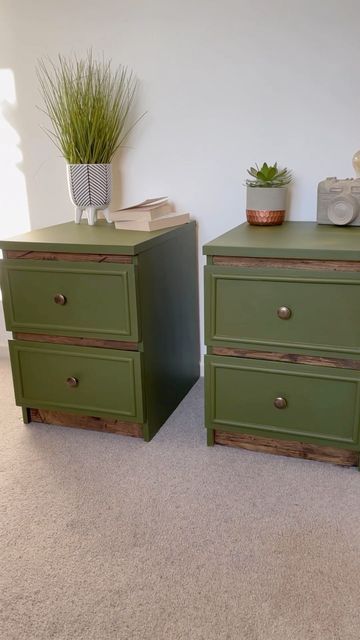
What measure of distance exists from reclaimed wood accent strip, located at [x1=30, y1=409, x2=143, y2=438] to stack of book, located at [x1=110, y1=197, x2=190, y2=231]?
2.12ft

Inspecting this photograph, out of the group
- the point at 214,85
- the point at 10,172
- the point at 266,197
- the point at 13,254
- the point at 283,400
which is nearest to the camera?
the point at 283,400

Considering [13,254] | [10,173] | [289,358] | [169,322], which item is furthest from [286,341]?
[10,173]

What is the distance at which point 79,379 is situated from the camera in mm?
1743

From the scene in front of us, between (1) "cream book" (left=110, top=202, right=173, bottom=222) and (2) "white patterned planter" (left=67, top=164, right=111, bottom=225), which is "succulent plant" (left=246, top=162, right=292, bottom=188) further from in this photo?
(2) "white patterned planter" (left=67, top=164, right=111, bottom=225)

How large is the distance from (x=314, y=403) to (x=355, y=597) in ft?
1.77

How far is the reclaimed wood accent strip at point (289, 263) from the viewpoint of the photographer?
1.40 metres

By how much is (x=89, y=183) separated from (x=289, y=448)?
1118mm

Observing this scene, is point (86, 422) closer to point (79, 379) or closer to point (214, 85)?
point (79, 379)

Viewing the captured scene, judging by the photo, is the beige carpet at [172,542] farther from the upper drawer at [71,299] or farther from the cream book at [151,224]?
the cream book at [151,224]

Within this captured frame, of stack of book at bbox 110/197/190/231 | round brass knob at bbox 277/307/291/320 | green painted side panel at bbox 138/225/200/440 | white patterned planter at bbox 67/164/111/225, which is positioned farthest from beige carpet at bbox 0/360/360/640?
white patterned planter at bbox 67/164/111/225

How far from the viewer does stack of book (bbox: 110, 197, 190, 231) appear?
174 cm

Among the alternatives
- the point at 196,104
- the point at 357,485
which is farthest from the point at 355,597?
the point at 196,104

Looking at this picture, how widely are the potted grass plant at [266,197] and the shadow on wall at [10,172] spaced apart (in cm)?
101

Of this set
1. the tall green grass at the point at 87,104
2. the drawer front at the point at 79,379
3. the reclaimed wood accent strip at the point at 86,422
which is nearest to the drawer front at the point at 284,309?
the drawer front at the point at 79,379
